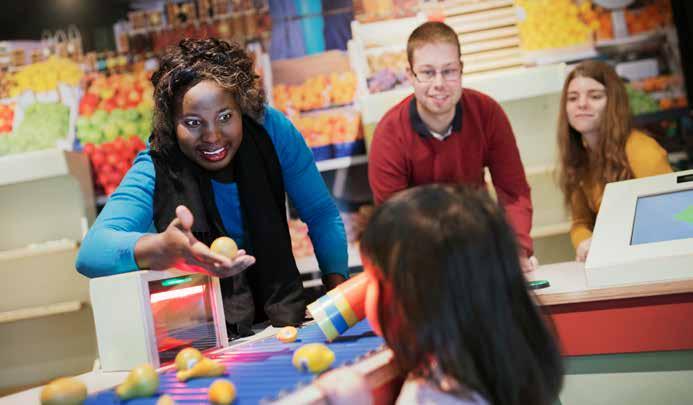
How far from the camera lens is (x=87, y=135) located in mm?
5383

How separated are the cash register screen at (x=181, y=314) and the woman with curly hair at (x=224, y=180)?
0.36 feet

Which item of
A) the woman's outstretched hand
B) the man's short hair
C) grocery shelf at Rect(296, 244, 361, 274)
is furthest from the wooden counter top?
grocery shelf at Rect(296, 244, 361, 274)

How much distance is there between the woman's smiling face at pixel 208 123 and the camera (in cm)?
208

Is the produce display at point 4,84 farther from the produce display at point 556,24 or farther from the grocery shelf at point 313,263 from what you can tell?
the produce display at point 556,24

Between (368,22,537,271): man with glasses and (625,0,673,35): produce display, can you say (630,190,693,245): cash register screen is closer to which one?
(368,22,537,271): man with glasses

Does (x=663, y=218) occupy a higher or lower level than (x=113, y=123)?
lower

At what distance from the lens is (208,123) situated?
2.09 meters

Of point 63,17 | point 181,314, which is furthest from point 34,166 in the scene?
point 181,314

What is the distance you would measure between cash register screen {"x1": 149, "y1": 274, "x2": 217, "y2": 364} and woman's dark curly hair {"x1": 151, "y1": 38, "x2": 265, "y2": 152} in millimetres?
511

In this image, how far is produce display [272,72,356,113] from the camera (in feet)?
16.9

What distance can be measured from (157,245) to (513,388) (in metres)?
0.85

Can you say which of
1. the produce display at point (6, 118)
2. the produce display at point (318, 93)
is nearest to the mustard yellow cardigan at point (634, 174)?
the produce display at point (318, 93)

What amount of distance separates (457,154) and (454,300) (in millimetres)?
1820

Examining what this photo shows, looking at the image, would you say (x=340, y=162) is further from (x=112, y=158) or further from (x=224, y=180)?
(x=224, y=180)
